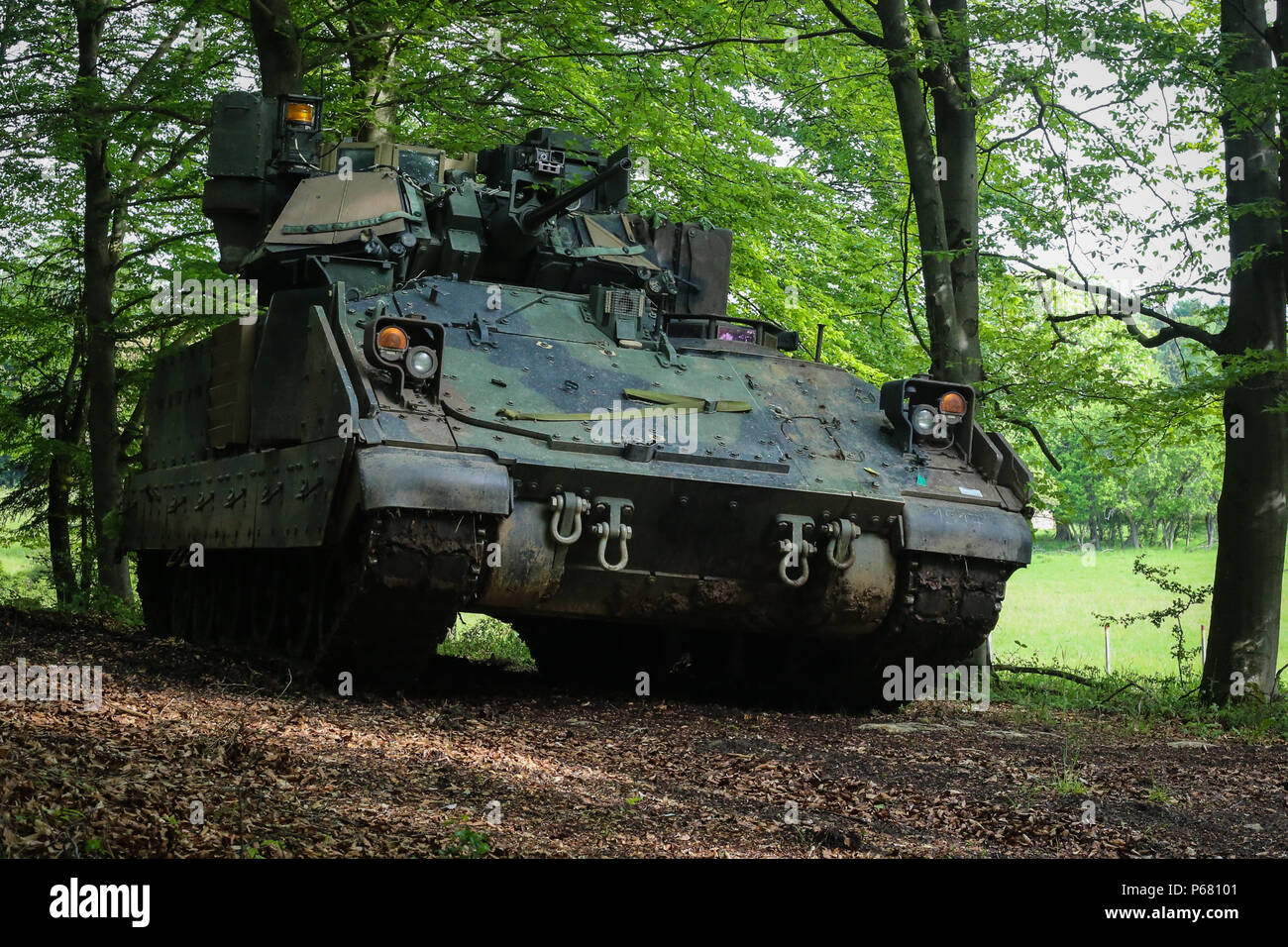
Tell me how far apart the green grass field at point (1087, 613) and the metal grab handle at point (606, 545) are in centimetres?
1179

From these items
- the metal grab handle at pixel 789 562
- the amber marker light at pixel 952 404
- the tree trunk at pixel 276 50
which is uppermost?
the tree trunk at pixel 276 50

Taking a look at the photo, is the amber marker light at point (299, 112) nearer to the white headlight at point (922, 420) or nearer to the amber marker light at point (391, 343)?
the amber marker light at point (391, 343)

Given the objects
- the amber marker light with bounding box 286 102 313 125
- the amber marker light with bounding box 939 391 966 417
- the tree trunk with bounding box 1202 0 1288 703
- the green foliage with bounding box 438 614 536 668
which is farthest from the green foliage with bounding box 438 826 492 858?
the green foliage with bounding box 438 614 536 668

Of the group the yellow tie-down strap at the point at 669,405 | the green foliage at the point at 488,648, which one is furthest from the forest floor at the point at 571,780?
the green foliage at the point at 488,648

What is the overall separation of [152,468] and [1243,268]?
8.94 m

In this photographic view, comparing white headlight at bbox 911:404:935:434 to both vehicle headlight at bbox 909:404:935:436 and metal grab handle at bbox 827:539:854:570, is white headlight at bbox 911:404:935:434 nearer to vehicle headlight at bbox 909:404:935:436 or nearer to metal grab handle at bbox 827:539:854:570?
vehicle headlight at bbox 909:404:935:436

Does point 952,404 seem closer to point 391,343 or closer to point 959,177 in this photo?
point 391,343

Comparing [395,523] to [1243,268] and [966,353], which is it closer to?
[966,353]

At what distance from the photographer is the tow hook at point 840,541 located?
8.81 m

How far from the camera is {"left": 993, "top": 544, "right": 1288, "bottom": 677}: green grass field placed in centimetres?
2266

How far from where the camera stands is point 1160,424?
1284 centimetres

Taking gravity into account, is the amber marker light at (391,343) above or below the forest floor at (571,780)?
above

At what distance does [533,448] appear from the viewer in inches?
326
